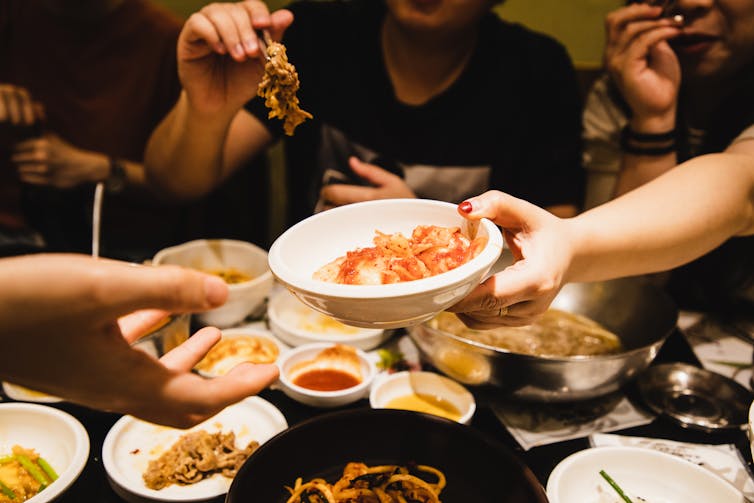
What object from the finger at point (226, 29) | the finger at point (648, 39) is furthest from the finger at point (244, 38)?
the finger at point (648, 39)

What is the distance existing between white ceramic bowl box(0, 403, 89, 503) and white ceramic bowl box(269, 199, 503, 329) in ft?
2.63

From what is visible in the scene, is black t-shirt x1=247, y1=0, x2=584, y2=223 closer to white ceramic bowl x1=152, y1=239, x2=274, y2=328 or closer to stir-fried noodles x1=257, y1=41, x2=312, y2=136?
white ceramic bowl x1=152, y1=239, x2=274, y2=328

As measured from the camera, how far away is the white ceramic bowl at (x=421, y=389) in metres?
1.63

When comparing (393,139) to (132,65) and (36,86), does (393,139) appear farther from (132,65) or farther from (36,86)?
(36,86)

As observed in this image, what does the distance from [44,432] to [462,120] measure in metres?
2.10

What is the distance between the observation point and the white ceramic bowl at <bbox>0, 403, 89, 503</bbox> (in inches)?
55.1

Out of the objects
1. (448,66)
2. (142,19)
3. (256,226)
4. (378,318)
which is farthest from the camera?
(256,226)

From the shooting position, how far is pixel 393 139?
2.59 m

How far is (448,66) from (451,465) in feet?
6.28

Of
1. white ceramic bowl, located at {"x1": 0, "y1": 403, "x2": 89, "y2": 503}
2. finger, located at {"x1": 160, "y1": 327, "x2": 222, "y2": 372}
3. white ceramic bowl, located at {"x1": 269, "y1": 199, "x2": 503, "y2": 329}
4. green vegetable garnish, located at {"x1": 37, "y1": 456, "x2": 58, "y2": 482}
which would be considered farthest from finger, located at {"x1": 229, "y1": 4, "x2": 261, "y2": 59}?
green vegetable garnish, located at {"x1": 37, "y1": 456, "x2": 58, "y2": 482}

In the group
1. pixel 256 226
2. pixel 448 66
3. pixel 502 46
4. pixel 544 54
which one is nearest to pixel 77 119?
pixel 256 226

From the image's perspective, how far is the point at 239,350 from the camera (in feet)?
6.14

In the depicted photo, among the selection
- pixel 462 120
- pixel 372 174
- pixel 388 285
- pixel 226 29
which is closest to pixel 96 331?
pixel 388 285

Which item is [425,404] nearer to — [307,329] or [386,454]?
[386,454]
